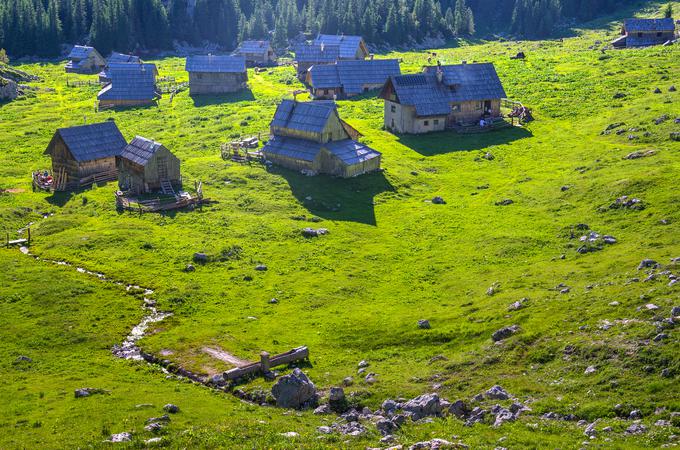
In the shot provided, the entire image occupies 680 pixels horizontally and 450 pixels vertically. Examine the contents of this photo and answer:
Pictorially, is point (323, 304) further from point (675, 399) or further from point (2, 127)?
point (2, 127)

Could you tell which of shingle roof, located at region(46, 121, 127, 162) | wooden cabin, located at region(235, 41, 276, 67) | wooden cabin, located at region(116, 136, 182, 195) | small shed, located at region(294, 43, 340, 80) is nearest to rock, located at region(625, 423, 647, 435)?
wooden cabin, located at region(116, 136, 182, 195)

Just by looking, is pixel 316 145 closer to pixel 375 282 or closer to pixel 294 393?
pixel 375 282

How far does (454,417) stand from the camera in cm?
3450

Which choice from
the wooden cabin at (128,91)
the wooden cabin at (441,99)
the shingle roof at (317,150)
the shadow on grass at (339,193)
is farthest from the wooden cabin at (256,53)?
the shadow on grass at (339,193)

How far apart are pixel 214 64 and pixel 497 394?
340 ft

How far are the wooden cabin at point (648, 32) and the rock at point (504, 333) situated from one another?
380 feet

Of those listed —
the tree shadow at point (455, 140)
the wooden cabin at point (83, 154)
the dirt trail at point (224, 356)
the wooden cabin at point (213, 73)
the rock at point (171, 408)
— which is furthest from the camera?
the wooden cabin at point (213, 73)

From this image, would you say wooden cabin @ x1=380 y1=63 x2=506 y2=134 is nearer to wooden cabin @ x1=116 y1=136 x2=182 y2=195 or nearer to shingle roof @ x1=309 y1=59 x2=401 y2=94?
shingle roof @ x1=309 y1=59 x2=401 y2=94

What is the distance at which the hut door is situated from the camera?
7488 cm

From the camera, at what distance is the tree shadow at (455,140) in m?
90.8

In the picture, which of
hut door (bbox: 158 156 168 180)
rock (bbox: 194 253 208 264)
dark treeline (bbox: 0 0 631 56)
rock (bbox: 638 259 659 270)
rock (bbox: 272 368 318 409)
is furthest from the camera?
dark treeline (bbox: 0 0 631 56)

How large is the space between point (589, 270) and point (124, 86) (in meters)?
92.3

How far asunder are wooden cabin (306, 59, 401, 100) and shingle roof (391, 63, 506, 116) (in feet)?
73.1

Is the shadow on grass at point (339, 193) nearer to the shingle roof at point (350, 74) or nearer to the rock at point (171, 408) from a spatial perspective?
the rock at point (171, 408)
